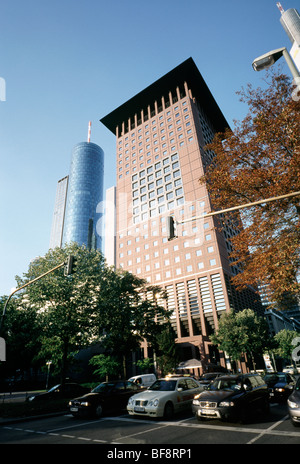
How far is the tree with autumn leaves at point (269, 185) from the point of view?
1141cm

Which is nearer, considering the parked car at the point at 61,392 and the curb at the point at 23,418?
the curb at the point at 23,418

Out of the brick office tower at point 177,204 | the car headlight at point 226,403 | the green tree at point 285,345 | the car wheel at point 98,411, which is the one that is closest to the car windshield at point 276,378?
the car headlight at point 226,403

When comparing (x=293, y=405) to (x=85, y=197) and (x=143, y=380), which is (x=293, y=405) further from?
(x=85, y=197)

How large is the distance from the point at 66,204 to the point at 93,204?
66.4 ft

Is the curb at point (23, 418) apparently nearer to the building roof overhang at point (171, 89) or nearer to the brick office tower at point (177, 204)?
the brick office tower at point (177, 204)

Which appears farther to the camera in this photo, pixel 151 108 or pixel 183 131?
pixel 151 108

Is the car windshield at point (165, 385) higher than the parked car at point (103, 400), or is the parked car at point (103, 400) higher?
the car windshield at point (165, 385)

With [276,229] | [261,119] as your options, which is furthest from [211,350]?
[261,119]

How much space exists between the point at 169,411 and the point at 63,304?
1325cm

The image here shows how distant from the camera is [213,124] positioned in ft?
265

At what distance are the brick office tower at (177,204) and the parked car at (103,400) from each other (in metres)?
29.7

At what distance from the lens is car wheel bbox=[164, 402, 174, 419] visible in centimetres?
962

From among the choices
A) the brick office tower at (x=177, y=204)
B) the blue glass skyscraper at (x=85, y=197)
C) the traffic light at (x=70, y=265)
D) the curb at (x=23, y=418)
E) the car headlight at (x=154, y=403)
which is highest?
the blue glass skyscraper at (x=85, y=197)
